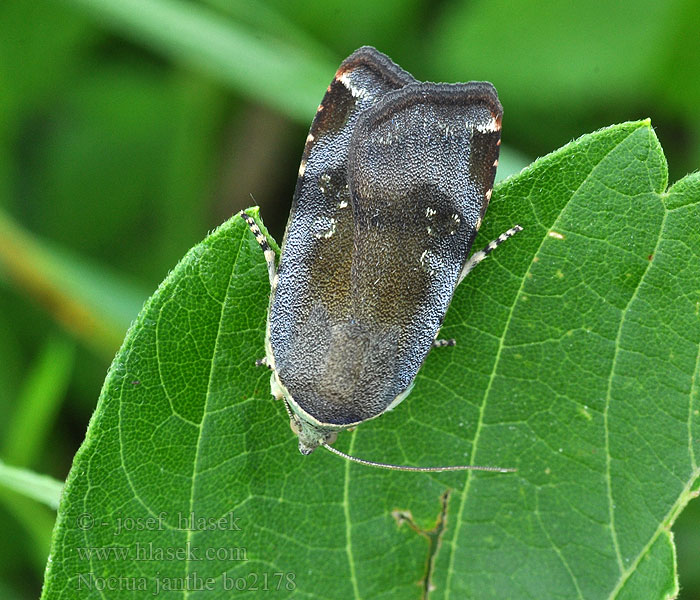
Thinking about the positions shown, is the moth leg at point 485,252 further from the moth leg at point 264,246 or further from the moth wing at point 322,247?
the moth leg at point 264,246

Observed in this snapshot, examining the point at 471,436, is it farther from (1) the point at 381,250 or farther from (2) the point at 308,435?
(1) the point at 381,250

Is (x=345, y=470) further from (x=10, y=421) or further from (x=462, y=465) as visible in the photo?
(x=10, y=421)

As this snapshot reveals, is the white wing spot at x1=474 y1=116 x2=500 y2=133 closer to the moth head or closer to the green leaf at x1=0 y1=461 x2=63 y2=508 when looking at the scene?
the moth head

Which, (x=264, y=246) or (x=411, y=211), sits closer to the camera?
(x=264, y=246)

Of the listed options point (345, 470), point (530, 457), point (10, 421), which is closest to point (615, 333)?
point (530, 457)
